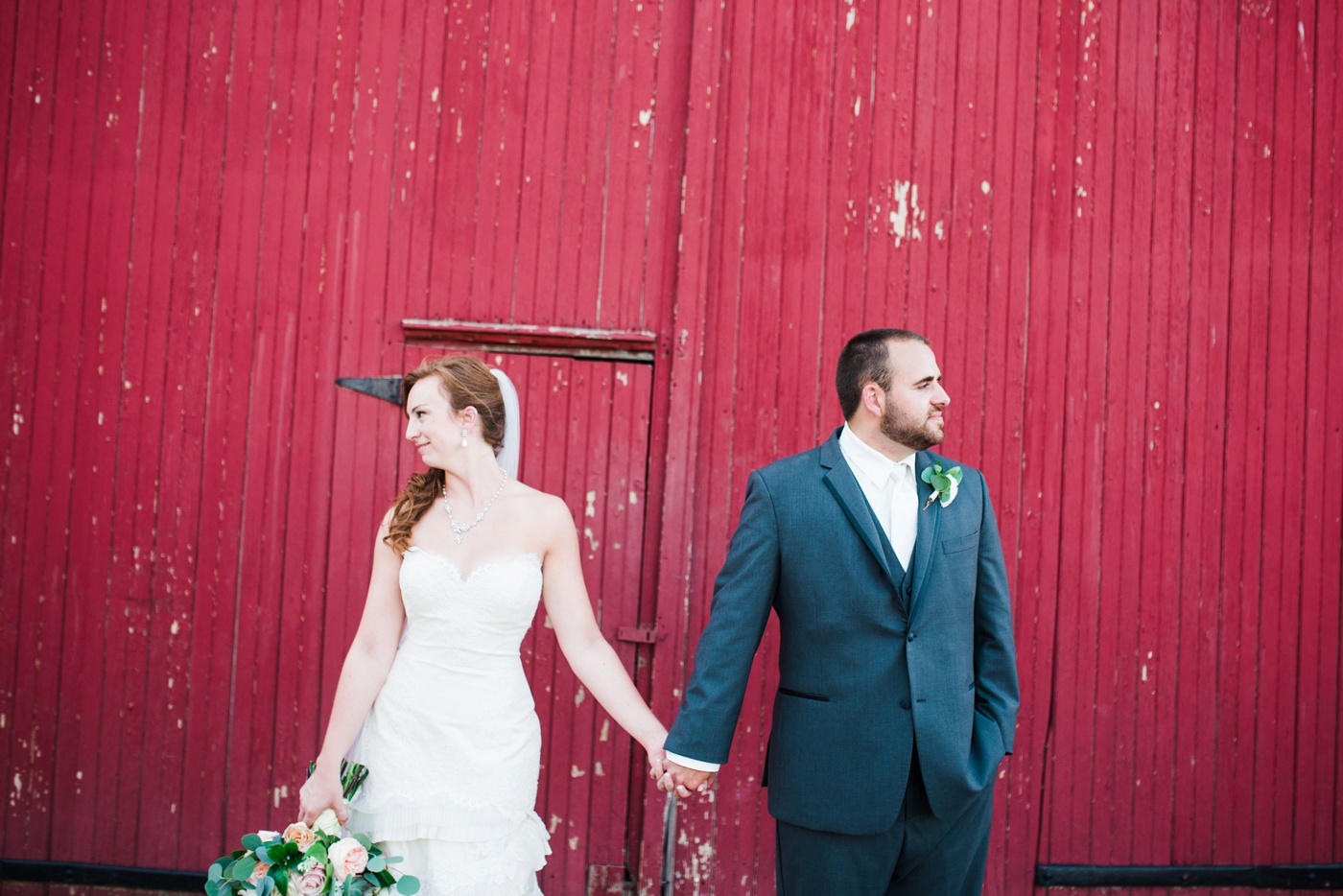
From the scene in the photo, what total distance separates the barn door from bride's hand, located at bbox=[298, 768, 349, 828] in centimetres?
110

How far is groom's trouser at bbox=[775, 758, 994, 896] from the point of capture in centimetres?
252

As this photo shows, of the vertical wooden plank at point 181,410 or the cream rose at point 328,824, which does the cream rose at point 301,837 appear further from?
the vertical wooden plank at point 181,410

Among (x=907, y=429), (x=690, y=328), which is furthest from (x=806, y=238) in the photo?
(x=907, y=429)

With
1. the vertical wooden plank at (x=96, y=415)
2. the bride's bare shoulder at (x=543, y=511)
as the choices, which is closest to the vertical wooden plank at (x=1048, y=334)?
the bride's bare shoulder at (x=543, y=511)

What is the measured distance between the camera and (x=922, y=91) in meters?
3.79

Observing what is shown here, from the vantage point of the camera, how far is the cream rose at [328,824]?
2463 mm

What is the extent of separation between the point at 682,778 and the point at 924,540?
913 millimetres

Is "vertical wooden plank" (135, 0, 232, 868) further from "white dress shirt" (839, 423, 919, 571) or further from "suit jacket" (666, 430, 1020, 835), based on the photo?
"white dress shirt" (839, 423, 919, 571)

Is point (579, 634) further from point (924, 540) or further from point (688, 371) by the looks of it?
point (688, 371)

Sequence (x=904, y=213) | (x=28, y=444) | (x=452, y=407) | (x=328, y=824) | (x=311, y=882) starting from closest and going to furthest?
(x=311, y=882), (x=328, y=824), (x=452, y=407), (x=28, y=444), (x=904, y=213)

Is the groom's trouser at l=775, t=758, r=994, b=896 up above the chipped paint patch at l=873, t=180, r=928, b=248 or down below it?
below

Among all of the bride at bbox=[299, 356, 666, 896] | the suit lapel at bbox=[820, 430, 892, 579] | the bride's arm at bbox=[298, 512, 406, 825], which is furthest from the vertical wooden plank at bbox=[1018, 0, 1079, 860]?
the bride's arm at bbox=[298, 512, 406, 825]

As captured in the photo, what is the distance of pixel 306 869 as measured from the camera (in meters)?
2.35

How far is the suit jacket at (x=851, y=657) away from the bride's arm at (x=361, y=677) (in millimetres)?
848
